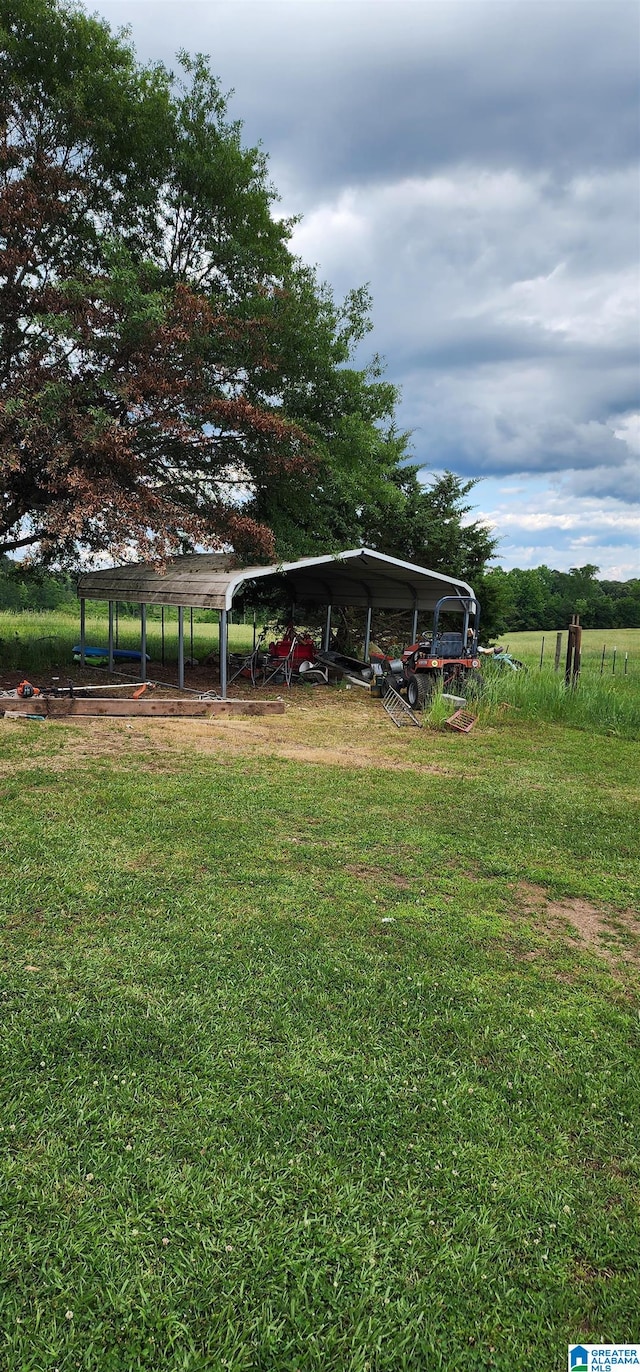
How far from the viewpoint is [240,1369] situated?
1.76 metres

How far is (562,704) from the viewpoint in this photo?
1197 cm

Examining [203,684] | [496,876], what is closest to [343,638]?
[203,684]

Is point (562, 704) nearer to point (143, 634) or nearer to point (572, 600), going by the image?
point (143, 634)

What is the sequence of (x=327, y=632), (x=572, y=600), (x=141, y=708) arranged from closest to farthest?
(x=141, y=708) → (x=327, y=632) → (x=572, y=600)

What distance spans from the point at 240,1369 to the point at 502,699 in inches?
434

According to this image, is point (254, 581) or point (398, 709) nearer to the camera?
point (398, 709)

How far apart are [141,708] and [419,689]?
4.78 meters

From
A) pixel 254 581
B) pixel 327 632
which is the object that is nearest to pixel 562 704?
pixel 327 632

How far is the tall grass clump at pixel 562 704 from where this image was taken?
37.4ft

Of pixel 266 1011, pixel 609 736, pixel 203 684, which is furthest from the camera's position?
pixel 203 684

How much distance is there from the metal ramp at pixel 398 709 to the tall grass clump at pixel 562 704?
3.73 feet

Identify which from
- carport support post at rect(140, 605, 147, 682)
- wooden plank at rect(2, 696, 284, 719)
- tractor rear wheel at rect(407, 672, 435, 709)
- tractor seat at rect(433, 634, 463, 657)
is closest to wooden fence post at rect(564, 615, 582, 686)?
tractor seat at rect(433, 634, 463, 657)

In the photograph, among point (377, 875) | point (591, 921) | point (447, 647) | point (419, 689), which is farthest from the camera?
point (447, 647)

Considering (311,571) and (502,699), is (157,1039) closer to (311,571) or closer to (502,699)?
(502,699)
